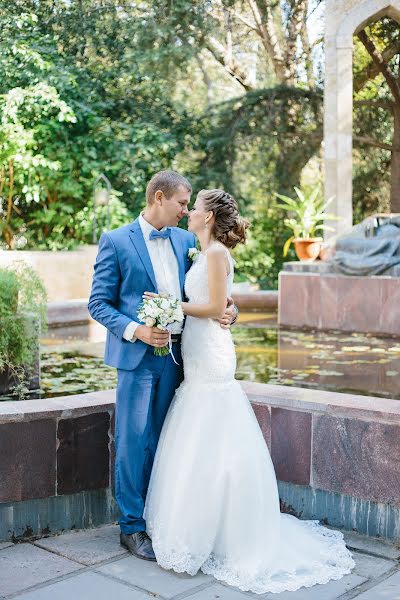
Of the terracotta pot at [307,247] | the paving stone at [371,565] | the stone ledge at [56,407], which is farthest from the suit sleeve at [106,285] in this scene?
the terracotta pot at [307,247]

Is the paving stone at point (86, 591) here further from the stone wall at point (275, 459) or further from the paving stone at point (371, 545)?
the paving stone at point (371, 545)

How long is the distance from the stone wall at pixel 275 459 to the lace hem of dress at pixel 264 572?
39cm

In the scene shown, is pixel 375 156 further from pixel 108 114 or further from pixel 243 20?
pixel 108 114

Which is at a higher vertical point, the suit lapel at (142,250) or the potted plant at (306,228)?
the potted plant at (306,228)

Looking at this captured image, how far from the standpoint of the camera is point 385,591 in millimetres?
3203

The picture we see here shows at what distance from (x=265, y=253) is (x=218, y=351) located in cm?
1371

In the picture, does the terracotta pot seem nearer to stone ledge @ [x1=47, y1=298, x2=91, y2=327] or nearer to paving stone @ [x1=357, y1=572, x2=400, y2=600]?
stone ledge @ [x1=47, y1=298, x2=91, y2=327]

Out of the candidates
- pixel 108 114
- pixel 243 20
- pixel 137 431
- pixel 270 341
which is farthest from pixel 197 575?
pixel 243 20

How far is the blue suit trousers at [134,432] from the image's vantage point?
11.8 feet

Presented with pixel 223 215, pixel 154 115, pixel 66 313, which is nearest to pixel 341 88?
pixel 154 115

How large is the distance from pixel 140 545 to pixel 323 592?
81 centimetres

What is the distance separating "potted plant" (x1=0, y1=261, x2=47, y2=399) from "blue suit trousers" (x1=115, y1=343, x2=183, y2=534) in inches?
62.5

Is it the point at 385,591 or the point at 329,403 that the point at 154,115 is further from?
the point at 385,591

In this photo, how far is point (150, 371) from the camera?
3.61 metres
